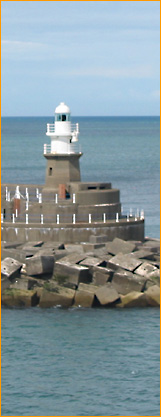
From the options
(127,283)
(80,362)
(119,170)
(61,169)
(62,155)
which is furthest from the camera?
(119,170)

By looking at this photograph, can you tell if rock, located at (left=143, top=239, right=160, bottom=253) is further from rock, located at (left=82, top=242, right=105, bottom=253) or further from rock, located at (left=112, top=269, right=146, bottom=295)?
rock, located at (left=112, top=269, right=146, bottom=295)

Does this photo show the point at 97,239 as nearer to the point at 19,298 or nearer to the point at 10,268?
the point at 10,268

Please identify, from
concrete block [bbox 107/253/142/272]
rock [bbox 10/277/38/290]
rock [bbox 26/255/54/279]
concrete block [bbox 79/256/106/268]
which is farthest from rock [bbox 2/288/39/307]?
concrete block [bbox 107/253/142/272]

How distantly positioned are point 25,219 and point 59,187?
2.26 metres

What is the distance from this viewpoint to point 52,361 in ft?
111

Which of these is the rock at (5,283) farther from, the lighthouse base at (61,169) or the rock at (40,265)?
the lighthouse base at (61,169)

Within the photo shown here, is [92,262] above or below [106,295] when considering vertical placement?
above

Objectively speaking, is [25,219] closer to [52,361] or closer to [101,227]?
[101,227]

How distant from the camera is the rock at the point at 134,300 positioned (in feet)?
130

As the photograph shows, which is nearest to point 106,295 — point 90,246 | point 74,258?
point 74,258

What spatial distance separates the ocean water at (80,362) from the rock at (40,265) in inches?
75.8

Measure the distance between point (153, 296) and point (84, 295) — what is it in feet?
8.06

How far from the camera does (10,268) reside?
40656 millimetres

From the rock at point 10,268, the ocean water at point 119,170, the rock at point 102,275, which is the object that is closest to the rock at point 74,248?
the rock at point 102,275
